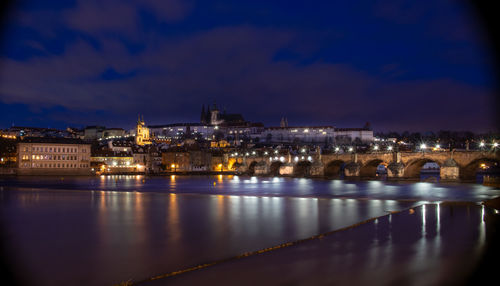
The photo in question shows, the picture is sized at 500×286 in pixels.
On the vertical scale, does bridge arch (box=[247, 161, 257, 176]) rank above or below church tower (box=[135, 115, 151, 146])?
below

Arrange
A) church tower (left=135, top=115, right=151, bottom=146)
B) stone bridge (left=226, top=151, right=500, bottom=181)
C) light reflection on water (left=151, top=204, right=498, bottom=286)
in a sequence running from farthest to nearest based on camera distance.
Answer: church tower (left=135, top=115, right=151, bottom=146) < stone bridge (left=226, top=151, right=500, bottom=181) < light reflection on water (left=151, top=204, right=498, bottom=286)

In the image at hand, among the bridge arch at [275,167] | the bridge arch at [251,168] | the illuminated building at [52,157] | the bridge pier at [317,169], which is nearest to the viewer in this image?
the bridge pier at [317,169]

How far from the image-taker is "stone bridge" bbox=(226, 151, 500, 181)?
36656mm

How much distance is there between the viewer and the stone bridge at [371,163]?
36.7 m

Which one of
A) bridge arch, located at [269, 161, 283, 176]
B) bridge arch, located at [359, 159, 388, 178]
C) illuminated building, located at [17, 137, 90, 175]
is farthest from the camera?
bridge arch, located at [269, 161, 283, 176]

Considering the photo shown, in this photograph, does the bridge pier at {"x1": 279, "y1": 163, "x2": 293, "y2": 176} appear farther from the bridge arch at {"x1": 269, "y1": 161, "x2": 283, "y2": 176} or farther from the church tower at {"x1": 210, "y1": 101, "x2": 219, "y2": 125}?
the church tower at {"x1": 210, "y1": 101, "x2": 219, "y2": 125}

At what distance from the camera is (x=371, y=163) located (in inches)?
1880

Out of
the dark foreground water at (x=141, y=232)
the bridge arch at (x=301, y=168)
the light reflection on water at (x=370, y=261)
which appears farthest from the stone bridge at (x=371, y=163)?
the light reflection on water at (x=370, y=261)

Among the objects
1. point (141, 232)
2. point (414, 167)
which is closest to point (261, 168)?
point (414, 167)

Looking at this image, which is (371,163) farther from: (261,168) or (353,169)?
(261,168)

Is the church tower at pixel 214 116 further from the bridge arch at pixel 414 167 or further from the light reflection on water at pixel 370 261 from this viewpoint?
the light reflection on water at pixel 370 261

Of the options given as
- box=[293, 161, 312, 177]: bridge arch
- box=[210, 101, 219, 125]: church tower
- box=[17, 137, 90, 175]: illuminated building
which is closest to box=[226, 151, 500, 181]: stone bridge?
box=[293, 161, 312, 177]: bridge arch

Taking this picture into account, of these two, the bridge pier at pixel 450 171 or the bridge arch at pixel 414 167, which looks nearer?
the bridge pier at pixel 450 171

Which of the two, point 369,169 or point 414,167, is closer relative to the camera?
point 414,167
